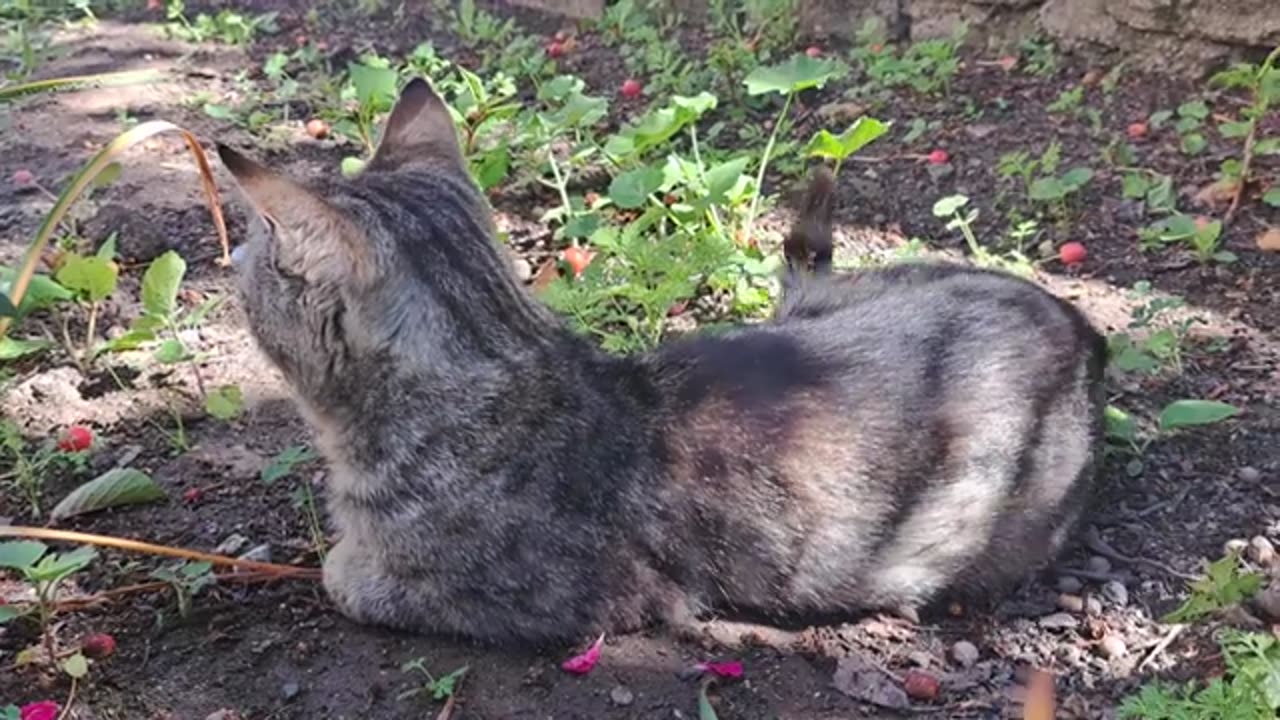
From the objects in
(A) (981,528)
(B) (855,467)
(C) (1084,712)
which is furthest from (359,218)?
(C) (1084,712)

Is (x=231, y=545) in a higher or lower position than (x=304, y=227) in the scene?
lower

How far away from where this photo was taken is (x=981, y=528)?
9.39 ft

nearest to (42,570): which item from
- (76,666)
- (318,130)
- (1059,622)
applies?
(76,666)

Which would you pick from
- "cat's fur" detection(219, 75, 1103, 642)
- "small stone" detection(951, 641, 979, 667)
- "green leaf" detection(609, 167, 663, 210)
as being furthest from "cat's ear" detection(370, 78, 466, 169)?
"small stone" detection(951, 641, 979, 667)

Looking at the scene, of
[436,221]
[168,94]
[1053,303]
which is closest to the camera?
[436,221]

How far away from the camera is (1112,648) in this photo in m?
2.70

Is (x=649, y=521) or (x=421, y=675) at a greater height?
(x=649, y=521)

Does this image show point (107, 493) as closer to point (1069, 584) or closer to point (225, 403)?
point (225, 403)

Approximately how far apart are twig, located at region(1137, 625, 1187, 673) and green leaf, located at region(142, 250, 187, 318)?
2759 millimetres

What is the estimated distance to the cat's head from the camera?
99.7 inches

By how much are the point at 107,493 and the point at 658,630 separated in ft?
4.61

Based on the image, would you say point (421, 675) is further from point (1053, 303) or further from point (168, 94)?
point (168, 94)

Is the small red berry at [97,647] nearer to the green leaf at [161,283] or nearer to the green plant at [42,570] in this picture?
the green plant at [42,570]

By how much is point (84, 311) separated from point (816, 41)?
3.69 meters
